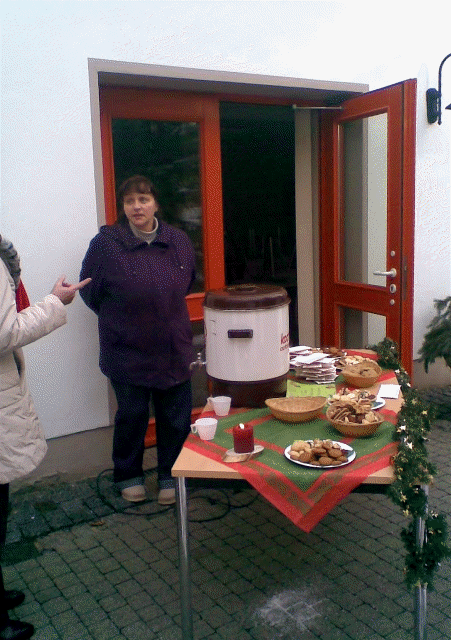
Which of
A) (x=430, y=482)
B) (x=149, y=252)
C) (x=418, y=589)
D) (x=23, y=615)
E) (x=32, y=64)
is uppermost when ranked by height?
(x=32, y=64)

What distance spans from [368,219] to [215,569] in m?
2.81

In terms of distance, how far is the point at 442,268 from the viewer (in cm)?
508

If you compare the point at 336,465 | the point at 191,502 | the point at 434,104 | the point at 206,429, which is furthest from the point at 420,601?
the point at 434,104

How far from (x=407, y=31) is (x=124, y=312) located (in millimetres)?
3104

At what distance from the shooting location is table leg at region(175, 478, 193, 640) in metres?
2.12

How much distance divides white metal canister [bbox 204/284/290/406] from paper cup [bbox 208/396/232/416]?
0.08 meters

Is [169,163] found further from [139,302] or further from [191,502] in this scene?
[191,502]

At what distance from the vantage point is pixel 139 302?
322 centimetres

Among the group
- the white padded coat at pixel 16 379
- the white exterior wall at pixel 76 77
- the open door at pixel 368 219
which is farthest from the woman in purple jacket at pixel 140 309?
the open door at pixel 368 219

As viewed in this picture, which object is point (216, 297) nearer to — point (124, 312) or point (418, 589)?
point (124, 312)

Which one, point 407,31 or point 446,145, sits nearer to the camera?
point 407,31

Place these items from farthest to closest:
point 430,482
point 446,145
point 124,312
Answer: point 446,145
point 124,312
point 430,482

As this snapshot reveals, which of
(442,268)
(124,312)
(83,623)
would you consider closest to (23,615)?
(83,623)

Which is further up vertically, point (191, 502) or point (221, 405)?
point (221, 405)
